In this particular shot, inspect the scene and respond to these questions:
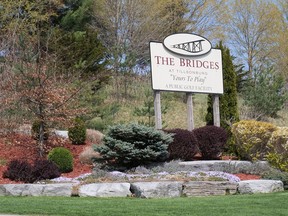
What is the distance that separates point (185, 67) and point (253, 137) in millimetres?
3403

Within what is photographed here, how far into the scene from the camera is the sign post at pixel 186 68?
643 inches

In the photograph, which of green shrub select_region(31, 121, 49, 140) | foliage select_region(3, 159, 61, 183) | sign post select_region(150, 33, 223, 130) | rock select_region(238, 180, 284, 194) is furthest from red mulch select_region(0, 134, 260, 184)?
rock select_region(238, 180, 284, 194)

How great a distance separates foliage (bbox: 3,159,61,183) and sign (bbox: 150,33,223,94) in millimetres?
4489

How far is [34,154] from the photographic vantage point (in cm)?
1619

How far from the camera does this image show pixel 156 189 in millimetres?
11195

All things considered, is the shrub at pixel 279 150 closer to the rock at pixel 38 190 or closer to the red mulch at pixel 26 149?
the red mulch at pixel 26 149

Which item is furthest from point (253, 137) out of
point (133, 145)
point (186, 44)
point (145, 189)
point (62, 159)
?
point (62, 159)

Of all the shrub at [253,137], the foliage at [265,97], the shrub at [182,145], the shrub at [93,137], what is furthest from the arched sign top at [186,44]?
the foliage at [265,97]

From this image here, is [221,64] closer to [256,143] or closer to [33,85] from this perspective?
[256,143]

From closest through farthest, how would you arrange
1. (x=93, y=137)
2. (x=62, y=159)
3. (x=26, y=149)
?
(x=62, y=159), (x=26, y=149), (x=93, y=137)

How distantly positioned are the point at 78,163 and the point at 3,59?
10741 millimetres

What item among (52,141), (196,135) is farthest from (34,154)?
(196,135)

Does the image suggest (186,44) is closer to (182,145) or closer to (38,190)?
(182,145)

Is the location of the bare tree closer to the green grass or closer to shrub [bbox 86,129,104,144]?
shrub [bbox 86,129,104,144]
